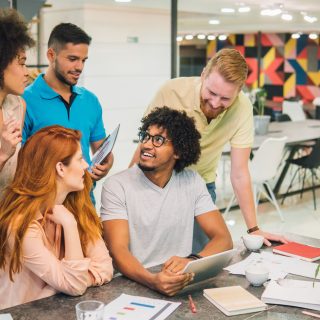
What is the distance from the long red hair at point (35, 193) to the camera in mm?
1984

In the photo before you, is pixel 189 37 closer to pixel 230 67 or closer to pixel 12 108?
pixel 230 67

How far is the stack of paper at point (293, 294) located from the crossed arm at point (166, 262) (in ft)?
0.89

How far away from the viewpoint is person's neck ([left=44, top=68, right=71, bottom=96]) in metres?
2.84

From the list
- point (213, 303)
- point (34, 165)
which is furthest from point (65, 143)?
point (213, 303)

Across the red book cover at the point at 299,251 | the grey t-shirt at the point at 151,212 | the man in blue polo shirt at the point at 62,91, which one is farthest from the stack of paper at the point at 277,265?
the man in blue polo shirt at the point at 62,91

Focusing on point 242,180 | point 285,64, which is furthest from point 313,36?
point 242,180

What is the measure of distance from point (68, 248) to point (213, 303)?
53 centimetres

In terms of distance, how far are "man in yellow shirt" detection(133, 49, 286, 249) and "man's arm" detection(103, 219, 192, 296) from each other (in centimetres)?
52

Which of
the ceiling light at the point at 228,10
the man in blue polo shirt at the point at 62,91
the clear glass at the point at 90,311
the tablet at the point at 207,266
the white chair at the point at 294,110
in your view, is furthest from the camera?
the white chair at the point at 294,110

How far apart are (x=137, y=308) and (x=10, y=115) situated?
94cm

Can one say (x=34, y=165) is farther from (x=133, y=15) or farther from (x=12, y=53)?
(x=133, y=15)

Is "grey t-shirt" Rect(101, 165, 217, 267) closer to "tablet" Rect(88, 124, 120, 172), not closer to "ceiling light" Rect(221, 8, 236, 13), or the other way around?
"tablet" Rect(88, 124, 120, 172)

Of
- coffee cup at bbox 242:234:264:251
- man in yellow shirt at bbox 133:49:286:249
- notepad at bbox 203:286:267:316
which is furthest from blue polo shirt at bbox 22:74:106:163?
notepad at bbox 203:286:267:316

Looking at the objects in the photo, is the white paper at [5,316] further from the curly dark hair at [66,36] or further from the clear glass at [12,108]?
the curly dark hair at [66,36]
